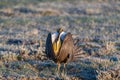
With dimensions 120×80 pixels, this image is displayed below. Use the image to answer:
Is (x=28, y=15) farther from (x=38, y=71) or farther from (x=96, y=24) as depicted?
(x=38, y=71)

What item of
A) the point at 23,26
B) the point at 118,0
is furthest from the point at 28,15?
the point at 118,0

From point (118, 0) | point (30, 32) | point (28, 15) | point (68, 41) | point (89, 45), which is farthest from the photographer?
point (118, 0)

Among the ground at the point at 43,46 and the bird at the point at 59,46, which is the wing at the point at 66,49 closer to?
the bird at the point at 59,46

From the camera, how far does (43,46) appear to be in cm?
1120

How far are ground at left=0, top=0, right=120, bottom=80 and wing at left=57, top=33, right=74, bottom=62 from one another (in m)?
0.38

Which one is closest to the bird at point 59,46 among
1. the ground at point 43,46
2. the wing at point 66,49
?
the wing at point 66,49

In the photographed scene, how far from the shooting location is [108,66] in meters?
8.47

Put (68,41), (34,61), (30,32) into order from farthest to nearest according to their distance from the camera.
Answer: (30,32) → (34,61) → (68,41)

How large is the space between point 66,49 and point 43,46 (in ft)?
10.8

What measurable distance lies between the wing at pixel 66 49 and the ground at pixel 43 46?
0.38 m

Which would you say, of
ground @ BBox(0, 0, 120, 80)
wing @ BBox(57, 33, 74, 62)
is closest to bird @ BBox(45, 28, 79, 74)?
wing @ BBox(57, 33, 74, 62)

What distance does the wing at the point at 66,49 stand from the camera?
788 cm

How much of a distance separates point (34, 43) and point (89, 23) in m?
4.62

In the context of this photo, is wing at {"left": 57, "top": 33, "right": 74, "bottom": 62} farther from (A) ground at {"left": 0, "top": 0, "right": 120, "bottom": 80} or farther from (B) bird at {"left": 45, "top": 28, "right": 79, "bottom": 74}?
(A) ground at {"left": 0, "top": 0, "right": 120, "bottom": 80}
